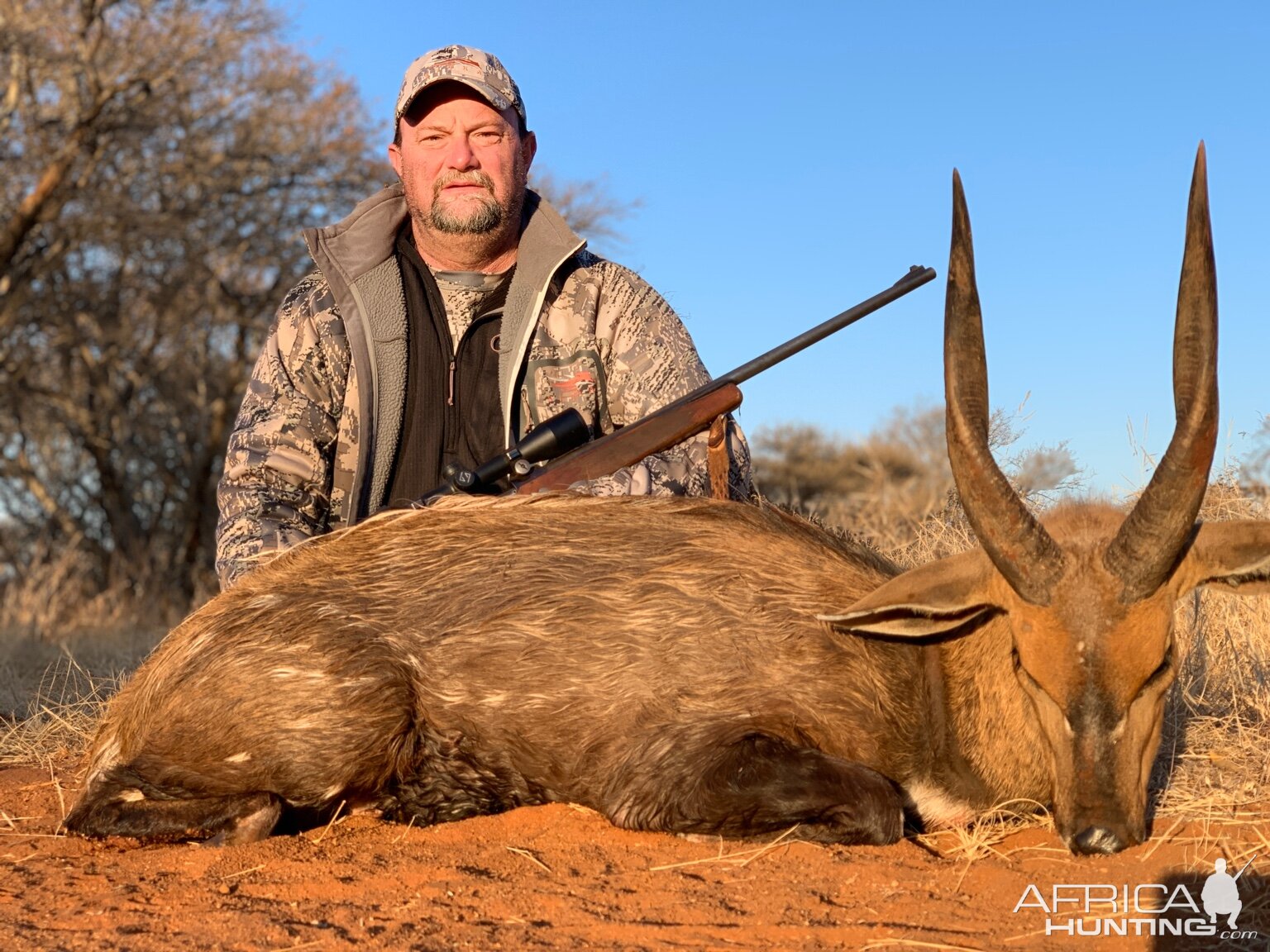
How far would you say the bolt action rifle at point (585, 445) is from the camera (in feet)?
20.0

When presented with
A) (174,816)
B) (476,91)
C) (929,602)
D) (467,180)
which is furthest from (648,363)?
(174,816)

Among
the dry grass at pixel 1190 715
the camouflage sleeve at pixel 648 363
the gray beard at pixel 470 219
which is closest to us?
the dry grass at pixel 1190 715

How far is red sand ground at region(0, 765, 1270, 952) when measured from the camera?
3.42m

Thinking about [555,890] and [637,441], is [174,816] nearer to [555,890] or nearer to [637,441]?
[555,890]

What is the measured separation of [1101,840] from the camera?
158 inches

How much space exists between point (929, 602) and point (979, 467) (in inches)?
18.8

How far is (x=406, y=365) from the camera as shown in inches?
270

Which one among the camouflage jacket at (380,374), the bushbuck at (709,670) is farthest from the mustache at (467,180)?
the bushbuck at (709,670)

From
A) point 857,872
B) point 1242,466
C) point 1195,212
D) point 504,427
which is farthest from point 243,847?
point 1242,466

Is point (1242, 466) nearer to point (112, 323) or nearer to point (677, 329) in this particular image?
point (677, 329)

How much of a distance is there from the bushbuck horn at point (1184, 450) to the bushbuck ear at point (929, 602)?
46 centimetres

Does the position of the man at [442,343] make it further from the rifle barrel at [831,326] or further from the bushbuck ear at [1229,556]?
the bushbuck ear at [1229,556]

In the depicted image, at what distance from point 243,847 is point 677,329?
146 inches

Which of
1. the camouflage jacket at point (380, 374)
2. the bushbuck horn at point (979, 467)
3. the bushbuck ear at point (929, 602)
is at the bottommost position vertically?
the bushbuck ear at point (929, 602)
